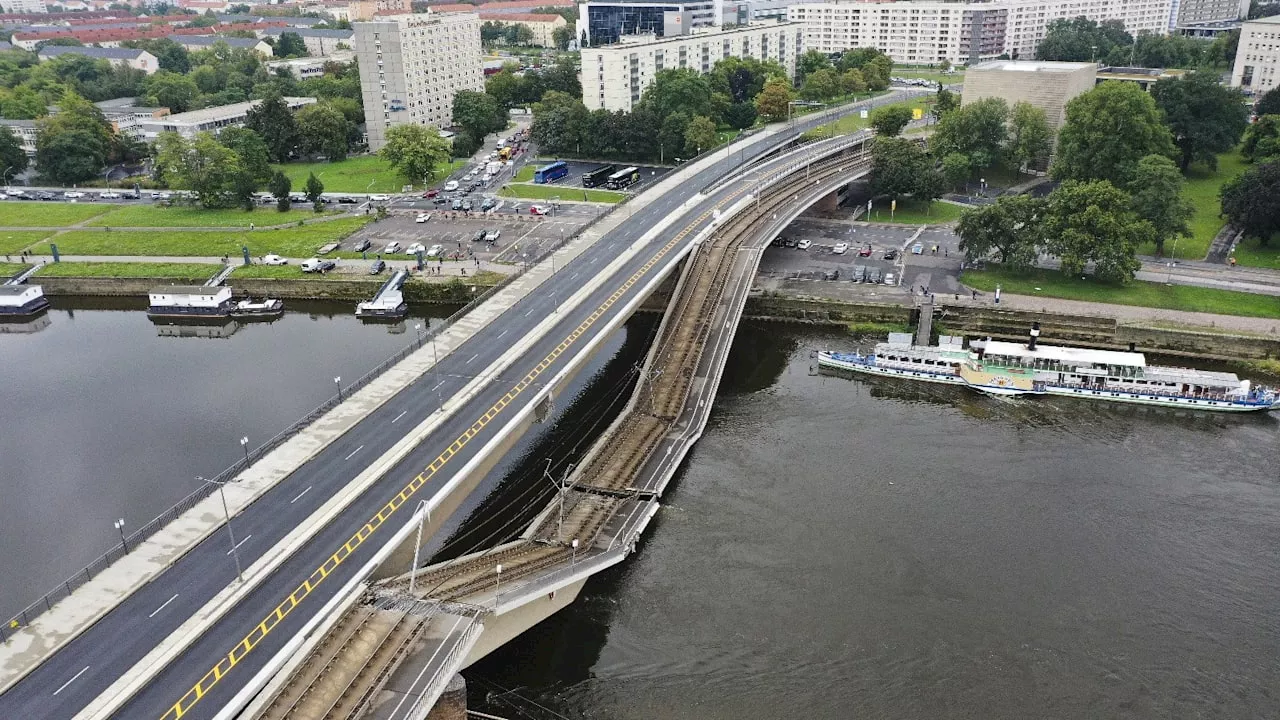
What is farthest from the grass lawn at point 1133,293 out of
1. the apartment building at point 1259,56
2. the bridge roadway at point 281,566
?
the apartment building at point 1259,56

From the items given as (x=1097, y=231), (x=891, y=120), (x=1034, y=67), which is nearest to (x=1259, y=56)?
(x=1034, y=67)

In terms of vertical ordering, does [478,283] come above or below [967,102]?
below

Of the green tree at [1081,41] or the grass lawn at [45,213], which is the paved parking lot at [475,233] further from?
the green tree at [1081,41]

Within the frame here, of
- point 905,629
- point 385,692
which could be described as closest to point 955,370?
point 905,629

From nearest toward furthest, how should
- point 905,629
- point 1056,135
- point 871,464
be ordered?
point 905,629, point 871,464, point 1056,135

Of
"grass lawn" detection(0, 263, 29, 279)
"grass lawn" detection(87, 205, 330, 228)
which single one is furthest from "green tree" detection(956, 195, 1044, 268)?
"grass lawn" detection(0, 263, 29, 279)

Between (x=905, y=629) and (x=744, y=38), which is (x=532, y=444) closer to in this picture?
(x=905, y=629)

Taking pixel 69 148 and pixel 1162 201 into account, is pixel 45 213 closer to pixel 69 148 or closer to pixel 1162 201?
pixel 69 148
